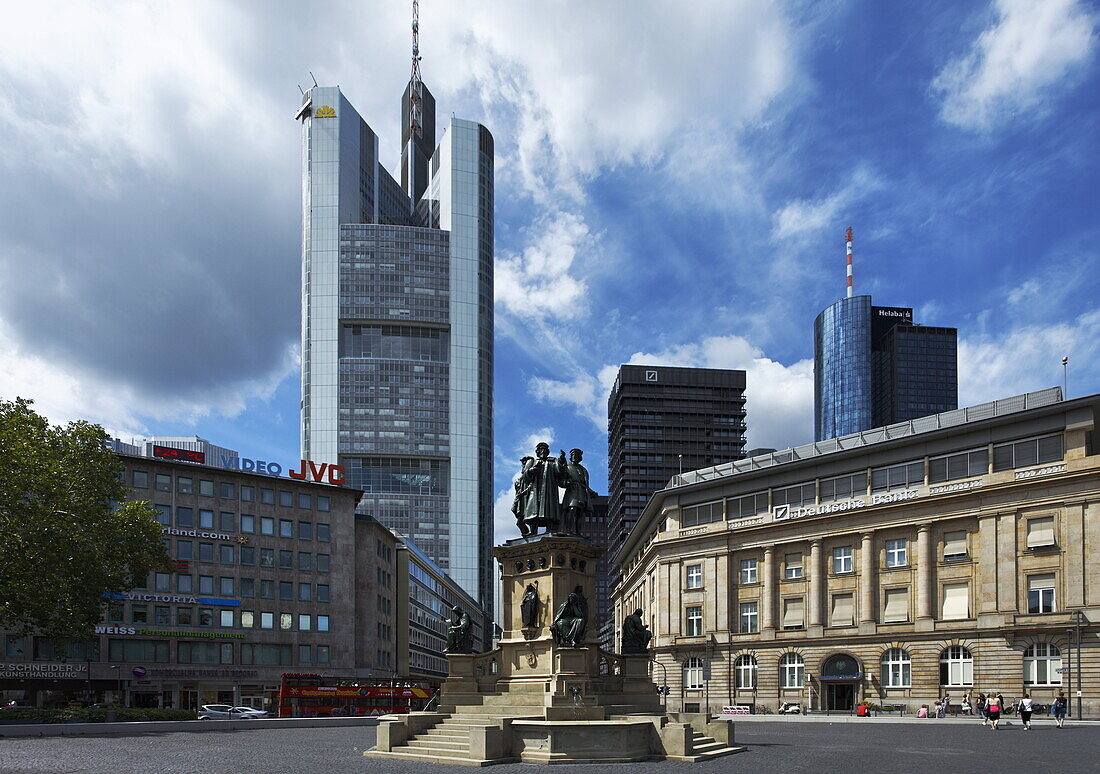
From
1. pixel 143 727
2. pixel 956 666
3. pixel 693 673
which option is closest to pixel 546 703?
pixel 143 727

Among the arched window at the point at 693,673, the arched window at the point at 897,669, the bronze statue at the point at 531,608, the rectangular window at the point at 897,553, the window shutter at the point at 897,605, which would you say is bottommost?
the arched window at the point at 693,673

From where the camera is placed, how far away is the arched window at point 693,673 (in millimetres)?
81750

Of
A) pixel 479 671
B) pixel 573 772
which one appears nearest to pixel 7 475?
pixel 479 671

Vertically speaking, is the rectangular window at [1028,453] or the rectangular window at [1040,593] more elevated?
the rectangular window at [1028,453]

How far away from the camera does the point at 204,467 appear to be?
7894 centimetres

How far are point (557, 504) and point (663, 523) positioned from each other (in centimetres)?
6320

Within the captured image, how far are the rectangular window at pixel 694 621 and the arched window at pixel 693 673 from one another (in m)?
2.11

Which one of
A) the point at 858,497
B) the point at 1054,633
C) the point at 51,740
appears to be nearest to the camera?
the point at 51,740

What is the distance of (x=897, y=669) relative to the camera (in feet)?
225

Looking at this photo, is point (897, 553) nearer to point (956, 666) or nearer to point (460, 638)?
point (956, 666)

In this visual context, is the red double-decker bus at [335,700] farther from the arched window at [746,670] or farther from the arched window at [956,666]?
the arched window at [956,666]

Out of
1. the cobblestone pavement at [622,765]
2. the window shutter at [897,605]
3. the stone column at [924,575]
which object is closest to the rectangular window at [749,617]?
the window shutter at [897,605]

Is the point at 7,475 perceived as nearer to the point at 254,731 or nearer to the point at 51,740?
the point at 51,740

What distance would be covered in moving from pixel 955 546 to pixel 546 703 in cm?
4811
